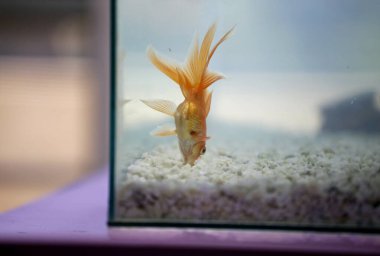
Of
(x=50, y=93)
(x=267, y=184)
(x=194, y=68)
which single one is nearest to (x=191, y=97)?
(x=194, y=68)

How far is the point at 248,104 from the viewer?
0.59m

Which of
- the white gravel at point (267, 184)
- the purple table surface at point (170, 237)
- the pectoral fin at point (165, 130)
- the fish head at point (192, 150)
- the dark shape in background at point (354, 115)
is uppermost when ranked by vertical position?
the dark shape in background at point (354, 115)

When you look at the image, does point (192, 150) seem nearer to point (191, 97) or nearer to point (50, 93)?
point (191, 97)

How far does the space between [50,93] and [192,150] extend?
223cm

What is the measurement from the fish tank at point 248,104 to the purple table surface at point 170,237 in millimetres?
17

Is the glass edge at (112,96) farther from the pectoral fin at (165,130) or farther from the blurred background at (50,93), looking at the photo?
the blurred background at (50,93)

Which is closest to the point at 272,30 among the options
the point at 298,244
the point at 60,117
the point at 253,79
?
the point at 253,79

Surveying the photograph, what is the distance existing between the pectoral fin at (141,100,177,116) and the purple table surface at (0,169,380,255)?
18 centimetres

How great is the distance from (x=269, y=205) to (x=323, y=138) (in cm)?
13

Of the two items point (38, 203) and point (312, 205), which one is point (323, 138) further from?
point (38, 203)

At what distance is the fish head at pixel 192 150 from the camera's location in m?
0.59

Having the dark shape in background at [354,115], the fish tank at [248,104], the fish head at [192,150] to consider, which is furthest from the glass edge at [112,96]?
the dark shape in background at [354,115]

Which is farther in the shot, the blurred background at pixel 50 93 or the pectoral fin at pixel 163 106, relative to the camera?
the blurred background at pixel 50 93

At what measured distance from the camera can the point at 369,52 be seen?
583mm
